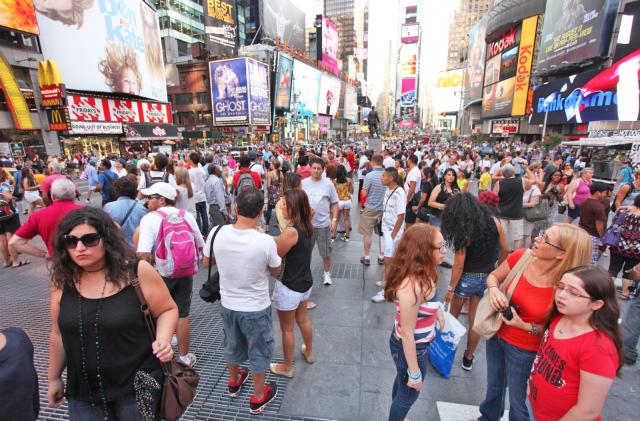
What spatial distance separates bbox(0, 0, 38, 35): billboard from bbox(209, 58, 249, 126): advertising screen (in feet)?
78.9

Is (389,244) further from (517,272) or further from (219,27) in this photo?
(219,27)

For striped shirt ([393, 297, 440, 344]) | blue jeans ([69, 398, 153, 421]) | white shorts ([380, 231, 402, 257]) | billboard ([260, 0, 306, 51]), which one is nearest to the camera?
blue jeans ([69, 398, 153, 421])

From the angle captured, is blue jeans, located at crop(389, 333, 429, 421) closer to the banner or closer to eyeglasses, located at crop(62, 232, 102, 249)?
eyeglasses, located at crop(62, 232, 102, 249)

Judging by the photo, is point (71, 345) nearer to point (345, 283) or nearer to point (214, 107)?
point (345, 283)

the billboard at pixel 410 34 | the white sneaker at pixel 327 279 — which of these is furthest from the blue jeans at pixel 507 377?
the billboard at pixel 410 34

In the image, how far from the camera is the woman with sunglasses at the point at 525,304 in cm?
185

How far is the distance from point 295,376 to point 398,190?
3.04 m

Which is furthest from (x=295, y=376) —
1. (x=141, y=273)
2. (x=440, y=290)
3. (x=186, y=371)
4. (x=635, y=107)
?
(x=635, y=107)

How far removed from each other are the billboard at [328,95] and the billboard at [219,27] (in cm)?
2366

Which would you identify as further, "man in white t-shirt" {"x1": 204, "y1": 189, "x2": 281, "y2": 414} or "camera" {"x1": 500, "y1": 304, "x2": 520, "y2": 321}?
"man in white t-shirt" {"x1": 204, "y1": 189, "x2": 281, "y2": 414}

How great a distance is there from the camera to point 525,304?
2.03m

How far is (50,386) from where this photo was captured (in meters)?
1.81

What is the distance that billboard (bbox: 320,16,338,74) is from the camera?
2852 inches

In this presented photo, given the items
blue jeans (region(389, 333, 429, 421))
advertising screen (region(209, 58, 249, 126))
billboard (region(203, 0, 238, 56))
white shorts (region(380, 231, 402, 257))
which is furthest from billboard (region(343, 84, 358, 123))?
blue jeans (region(389, 333, 429, 421))
